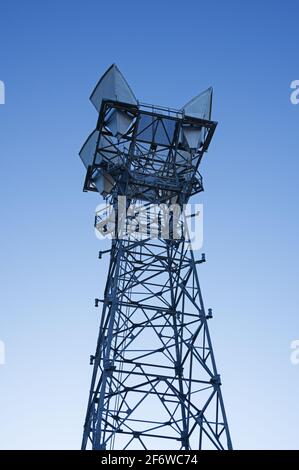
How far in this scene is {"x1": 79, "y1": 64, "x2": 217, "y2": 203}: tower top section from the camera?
21.4 m

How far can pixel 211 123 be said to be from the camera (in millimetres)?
21953

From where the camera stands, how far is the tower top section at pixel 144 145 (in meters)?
21.4

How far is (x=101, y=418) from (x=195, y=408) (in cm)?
334

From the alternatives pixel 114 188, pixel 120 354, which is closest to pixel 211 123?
pixel 114 188

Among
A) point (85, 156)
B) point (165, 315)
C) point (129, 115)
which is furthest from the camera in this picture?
point (85, 156)

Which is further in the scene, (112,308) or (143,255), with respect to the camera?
(143,255)

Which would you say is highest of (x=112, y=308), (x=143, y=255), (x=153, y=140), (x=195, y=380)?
(x=153, y=140)

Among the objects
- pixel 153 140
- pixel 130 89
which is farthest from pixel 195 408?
pixel 130 89

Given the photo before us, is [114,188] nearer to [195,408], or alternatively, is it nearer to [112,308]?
[112,308]

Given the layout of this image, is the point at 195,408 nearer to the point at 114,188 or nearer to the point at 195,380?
the point at 195,380

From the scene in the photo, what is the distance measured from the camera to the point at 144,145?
74.6 ft
